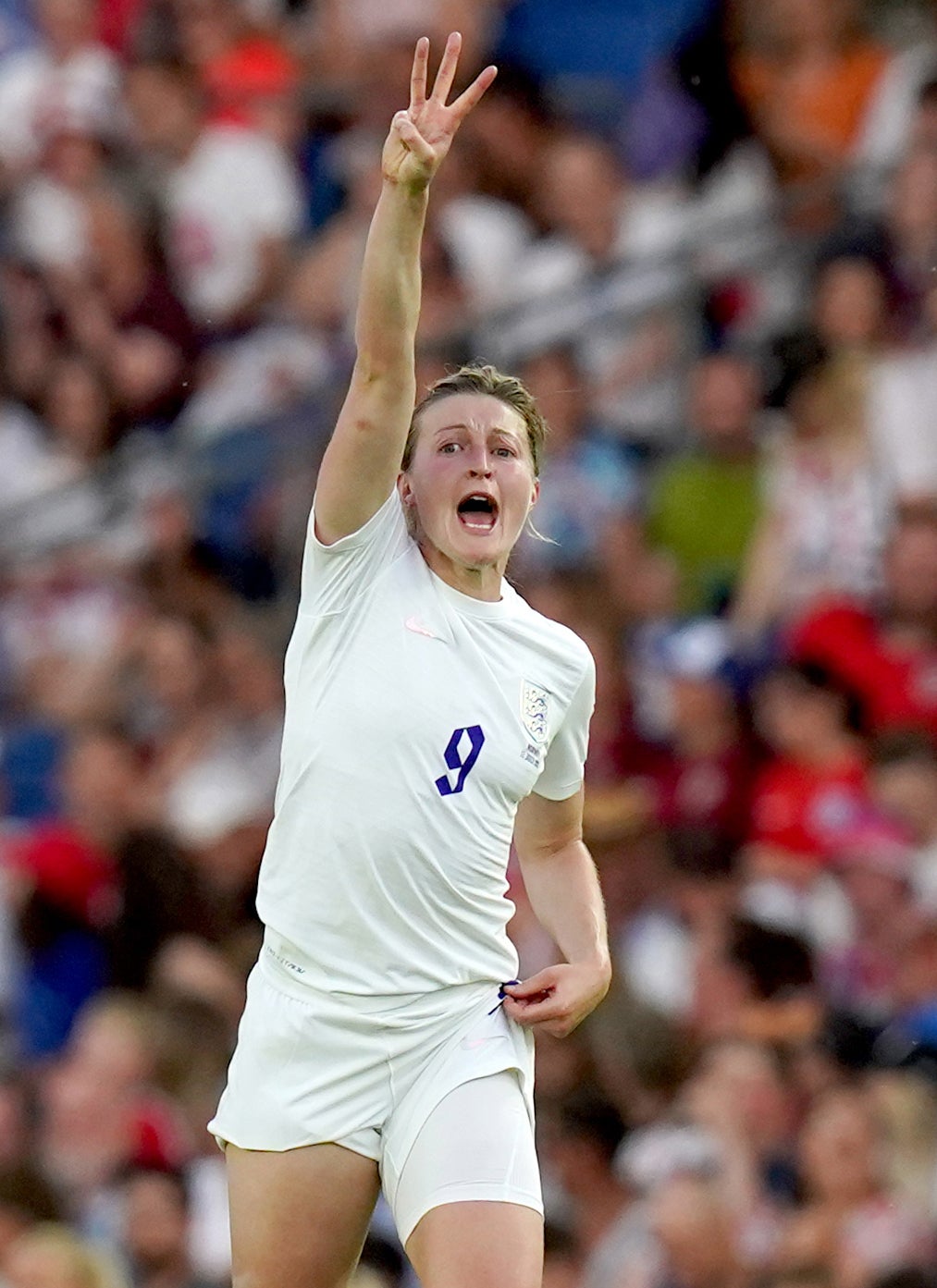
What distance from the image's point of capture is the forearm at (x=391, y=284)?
12.6ft

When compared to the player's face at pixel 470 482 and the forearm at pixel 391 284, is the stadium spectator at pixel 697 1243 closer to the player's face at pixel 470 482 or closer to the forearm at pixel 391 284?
the player's face at pixel 470 482

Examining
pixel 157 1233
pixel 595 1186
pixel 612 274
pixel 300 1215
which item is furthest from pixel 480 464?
pixel 612 274

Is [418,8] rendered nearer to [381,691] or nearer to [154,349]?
[154,349]

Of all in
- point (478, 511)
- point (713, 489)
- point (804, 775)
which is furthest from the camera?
point (713, 489)

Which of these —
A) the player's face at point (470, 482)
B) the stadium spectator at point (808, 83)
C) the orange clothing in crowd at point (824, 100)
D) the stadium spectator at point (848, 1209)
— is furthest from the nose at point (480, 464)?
the orange clothing in crowd at point (824, 100)

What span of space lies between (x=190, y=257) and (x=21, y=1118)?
3814mm

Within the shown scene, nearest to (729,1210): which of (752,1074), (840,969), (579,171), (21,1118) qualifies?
(752,1074)

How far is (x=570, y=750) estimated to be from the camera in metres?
4.34

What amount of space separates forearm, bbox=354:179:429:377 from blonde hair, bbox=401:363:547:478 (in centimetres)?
32

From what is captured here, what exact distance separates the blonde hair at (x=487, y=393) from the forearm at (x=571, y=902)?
717 mm

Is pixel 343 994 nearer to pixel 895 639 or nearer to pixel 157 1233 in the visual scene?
pixel 157 1233

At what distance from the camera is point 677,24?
930 centimetres

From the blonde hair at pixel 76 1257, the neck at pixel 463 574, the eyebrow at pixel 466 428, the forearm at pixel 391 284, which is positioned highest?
the forearm at pixel 391 284

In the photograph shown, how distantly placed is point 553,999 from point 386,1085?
33cm
